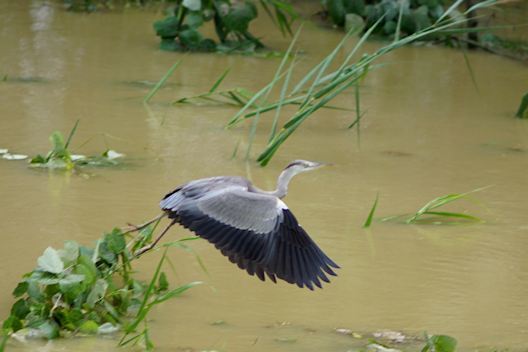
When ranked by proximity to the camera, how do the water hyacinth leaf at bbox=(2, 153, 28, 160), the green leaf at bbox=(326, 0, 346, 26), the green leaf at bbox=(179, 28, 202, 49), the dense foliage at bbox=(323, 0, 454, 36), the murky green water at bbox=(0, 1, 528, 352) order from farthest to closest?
the green leaf at bbox=(326, 0, 346, 26), the dense foliage at bbox=(323, 0, 454, 36), the green leaf at bbox=(179, 28, 202, 49), the water hyacinth leaf at bbox=(2, 153, 28, 160), the murky green water at bbox=(0, 1, 528, 352)

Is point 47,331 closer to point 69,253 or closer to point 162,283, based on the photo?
point 69,253

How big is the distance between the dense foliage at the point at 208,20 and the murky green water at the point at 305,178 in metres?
0.14

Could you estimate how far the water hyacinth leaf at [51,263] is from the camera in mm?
4586

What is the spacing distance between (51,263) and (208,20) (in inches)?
208

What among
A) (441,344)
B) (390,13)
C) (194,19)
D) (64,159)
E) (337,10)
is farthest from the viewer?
(337,10)

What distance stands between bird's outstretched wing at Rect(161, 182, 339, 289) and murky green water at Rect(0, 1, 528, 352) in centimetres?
30

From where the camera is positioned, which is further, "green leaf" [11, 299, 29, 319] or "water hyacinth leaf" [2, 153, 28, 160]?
"water hyacinth leaf" [2, 153, 28, 160]

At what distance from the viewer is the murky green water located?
194 inches

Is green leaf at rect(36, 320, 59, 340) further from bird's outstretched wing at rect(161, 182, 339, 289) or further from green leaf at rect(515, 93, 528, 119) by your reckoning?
green leaf at rect(515, 93, 528, 119)

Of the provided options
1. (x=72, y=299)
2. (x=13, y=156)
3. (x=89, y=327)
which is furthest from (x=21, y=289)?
(x=13, y=156)

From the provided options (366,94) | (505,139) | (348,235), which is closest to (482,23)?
(366,94)

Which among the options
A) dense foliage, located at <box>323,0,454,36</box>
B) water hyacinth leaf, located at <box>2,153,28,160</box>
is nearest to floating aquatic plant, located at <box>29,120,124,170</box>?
water hyacinth leaf, located at <box>2,153,28,160</box>

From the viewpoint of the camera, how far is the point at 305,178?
6.94 m

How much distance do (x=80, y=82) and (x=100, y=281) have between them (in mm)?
4195
